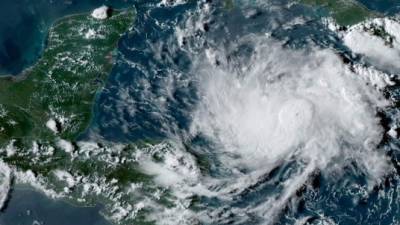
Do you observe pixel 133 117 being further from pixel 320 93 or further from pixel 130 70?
pixel 320 93

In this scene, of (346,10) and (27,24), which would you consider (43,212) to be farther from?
(346,10)

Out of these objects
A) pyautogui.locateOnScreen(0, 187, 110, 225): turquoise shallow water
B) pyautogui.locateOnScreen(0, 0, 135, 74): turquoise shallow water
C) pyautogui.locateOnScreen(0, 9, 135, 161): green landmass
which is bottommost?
pyautogui.locateOnScreen(0, 187, 110, 225): turquoise shallow water

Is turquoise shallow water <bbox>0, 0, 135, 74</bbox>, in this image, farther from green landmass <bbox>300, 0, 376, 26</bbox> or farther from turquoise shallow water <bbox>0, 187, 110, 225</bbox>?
green landmass <bbox>300, 0, 376, 26</bbox>

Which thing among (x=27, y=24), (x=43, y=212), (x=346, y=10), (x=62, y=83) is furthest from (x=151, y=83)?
(x=346, y=10)

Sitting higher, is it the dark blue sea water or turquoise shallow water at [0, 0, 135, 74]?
turquoise shallow water at [0, 0, 135, 74]

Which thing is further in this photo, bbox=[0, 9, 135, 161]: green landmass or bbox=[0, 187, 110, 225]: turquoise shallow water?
bbox=[0, 9, 135, 161]: green landmass

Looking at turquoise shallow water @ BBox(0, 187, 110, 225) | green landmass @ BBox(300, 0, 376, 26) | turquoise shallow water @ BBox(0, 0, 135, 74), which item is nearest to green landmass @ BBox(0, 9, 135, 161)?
turquoise shallow water @ BBox(0, 0, 135, 74)

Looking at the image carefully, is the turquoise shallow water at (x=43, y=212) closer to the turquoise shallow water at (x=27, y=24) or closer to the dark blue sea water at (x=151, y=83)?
the dark blue sea water at (x=151, y=83)

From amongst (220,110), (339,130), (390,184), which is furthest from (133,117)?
(390,184)
